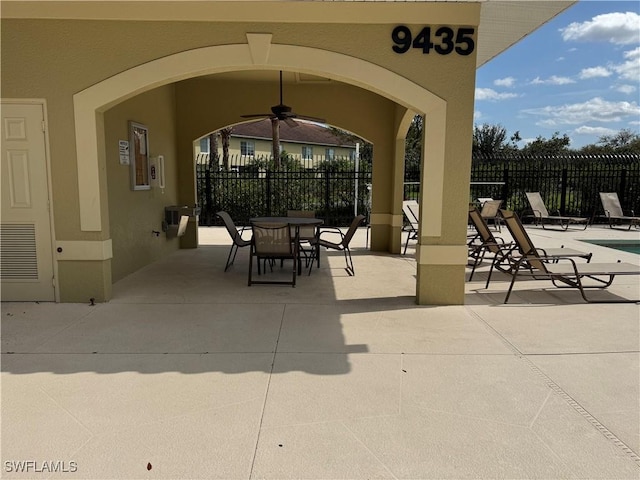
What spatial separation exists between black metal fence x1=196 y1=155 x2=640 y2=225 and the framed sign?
717 centimetres

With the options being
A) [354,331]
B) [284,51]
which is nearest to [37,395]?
[354,331]

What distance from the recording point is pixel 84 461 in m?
2.27

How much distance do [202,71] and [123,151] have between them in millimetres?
2117

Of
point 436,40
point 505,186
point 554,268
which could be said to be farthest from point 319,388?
point 505,186

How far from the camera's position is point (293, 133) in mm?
34344

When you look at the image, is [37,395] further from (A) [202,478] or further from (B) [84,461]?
(A) [202,478]

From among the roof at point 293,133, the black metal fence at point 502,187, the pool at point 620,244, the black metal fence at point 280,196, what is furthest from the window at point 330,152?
the pool at point 620,244

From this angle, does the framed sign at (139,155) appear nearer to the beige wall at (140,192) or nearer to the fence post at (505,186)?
the beige wall at (140,192)

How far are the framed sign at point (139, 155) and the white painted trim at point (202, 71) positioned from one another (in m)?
1.70

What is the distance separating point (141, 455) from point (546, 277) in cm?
528

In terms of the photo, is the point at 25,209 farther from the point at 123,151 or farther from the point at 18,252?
the point at 123,151

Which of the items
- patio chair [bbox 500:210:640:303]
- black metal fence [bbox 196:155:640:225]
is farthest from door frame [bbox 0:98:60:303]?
black metal fence [bbox 196:155:640:225]

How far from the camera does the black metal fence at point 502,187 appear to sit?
A: 1476 cm

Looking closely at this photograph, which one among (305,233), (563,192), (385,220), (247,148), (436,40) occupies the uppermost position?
(247,148)
